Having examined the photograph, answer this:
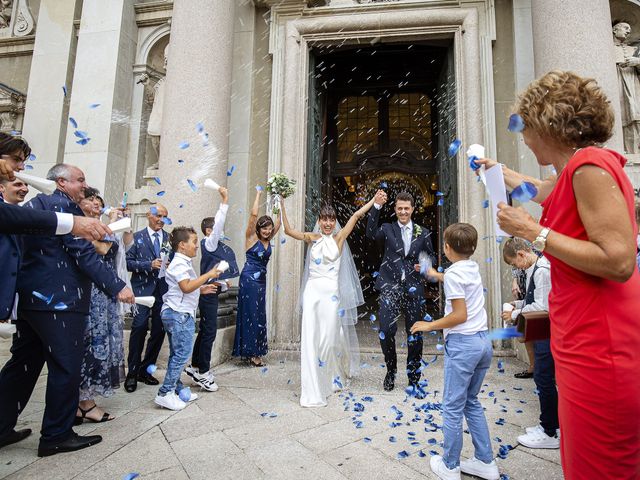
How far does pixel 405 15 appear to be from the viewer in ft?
23.2

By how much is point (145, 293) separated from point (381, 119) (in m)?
6.67

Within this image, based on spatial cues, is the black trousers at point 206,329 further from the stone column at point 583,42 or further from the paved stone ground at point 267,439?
the stone column at point 583,42

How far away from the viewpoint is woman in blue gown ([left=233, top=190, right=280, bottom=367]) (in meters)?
5.77

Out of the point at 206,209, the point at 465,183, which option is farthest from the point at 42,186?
the point at 465,183

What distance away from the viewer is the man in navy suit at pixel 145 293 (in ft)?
16.2

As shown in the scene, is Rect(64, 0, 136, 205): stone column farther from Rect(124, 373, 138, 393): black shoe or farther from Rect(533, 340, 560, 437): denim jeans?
Rect(533, 340, 560, 437): denim jeans

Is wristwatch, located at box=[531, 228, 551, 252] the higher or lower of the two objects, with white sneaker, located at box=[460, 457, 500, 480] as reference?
higher

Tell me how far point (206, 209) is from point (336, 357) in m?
3.10

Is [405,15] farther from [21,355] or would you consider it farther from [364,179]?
[364,179]

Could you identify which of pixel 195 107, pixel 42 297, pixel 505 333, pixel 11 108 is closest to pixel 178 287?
pixel 42 297

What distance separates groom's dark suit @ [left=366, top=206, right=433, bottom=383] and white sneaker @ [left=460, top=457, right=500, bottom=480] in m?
2.00

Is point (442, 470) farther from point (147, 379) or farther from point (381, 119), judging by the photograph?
point (381, 119)

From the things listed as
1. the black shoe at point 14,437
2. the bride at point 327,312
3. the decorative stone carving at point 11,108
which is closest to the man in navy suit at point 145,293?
the black shoe at point 14,437

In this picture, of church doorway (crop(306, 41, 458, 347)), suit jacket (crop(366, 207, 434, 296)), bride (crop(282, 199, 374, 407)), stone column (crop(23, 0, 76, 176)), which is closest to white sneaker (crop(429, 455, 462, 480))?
bride (crop(282, 199, 374, 407))
